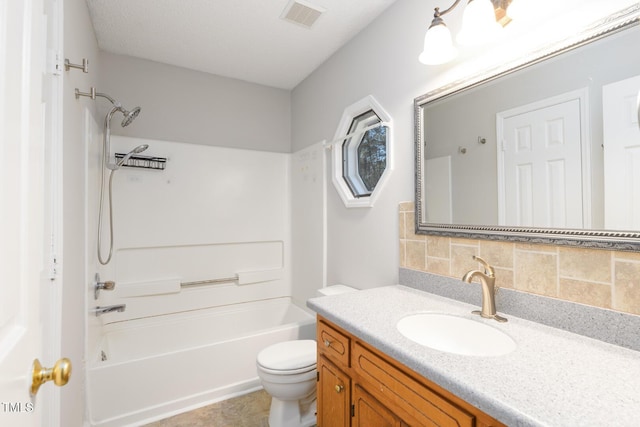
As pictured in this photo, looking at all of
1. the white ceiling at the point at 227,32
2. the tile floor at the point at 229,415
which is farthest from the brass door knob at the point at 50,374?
the white ceiling at the point at 227,32

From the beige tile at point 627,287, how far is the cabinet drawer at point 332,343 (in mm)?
869

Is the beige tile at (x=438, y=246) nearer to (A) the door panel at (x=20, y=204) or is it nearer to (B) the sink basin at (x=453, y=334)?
(B) the sink basin at (x=453, y=334)

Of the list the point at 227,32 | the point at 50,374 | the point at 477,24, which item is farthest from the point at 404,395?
the point at 227,32

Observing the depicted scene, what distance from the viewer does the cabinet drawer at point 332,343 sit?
114 cm

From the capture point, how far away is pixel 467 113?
1.32 meters

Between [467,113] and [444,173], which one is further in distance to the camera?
[444,173]

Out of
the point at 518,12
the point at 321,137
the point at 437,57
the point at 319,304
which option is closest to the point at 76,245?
the point at 319,304

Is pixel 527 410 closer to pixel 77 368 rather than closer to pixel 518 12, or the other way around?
pixel 518 12

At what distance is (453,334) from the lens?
1.14 metres

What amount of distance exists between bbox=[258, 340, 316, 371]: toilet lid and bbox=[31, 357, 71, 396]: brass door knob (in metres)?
1.17

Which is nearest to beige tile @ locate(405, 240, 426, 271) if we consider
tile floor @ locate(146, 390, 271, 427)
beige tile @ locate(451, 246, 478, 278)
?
beige tile @ locate(451, 246, 478, 278)

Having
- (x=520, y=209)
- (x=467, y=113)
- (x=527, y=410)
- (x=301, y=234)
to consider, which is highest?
(x=467, y=113)

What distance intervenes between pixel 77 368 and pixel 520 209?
2206 millimetres

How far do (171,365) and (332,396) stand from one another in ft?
3.92
